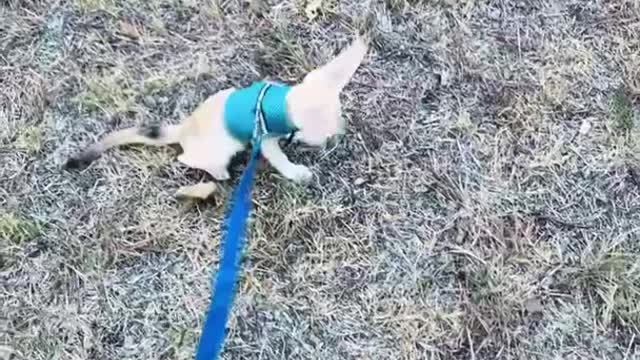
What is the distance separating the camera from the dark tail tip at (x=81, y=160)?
89.0 inches

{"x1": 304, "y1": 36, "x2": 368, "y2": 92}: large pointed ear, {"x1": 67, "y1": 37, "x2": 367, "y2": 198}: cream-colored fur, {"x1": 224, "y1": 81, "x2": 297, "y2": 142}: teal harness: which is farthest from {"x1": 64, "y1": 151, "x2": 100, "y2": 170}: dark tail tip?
{"x1": 304, "y1": 36, "x2": 368, "y2": 92}: large pointed ear

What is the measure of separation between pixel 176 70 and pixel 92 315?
0.67 meters

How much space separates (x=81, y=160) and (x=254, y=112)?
0.49 m

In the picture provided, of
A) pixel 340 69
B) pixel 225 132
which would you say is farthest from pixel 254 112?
pixel 340 69

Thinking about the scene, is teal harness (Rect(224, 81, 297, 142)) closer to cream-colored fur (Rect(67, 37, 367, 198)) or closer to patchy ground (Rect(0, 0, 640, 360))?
cream-colored fur (Rect(67, 37, 367, 198))

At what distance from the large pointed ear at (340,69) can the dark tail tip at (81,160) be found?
0.55 meters

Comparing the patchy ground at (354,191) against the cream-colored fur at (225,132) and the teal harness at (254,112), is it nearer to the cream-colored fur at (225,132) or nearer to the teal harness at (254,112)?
the cream-colored fur at (225,132)

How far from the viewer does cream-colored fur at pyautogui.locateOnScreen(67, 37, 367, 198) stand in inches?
81.3

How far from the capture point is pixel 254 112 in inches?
80.7

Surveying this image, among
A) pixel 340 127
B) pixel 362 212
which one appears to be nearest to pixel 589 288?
pixel 362 212

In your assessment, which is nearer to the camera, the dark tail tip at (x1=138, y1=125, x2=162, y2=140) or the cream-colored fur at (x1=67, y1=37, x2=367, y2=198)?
the cream-colored fur at (x1=67, y1=37, x2=367, y2=198)

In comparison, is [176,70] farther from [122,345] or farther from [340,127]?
[122,345]

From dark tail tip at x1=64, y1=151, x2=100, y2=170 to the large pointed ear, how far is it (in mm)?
548

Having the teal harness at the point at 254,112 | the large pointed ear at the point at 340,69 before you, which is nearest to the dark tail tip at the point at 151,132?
the teal harness at the point at 254,112
